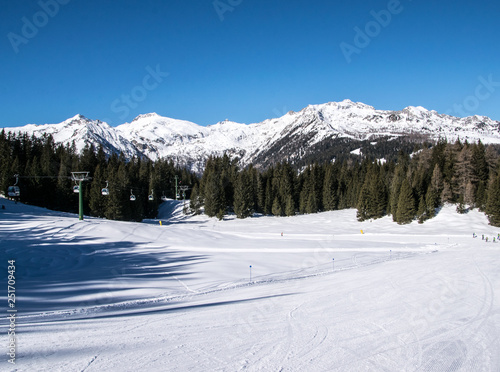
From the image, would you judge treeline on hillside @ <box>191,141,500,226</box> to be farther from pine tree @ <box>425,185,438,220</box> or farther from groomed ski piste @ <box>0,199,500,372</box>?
groomed ski piste @ <box>0,199,500,372</box>

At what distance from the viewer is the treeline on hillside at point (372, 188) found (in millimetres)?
58344

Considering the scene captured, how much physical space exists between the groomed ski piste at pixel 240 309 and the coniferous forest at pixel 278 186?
107 feet

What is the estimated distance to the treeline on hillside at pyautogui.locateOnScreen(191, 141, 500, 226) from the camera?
Answer: 191ft

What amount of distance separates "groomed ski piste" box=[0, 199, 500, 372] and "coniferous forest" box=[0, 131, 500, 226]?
107 feet

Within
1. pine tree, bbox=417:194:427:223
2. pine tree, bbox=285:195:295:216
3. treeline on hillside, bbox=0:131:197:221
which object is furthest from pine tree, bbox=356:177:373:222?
treeline on hillside, bbox=0:131:197:221

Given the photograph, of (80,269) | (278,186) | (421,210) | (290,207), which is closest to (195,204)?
(278,186)

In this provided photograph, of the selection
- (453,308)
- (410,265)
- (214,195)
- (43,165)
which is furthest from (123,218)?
(453,308)

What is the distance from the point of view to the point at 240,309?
11156 mm

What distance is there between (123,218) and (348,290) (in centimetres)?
4751

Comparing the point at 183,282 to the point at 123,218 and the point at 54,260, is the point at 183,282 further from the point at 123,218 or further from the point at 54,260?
the point at 123,218

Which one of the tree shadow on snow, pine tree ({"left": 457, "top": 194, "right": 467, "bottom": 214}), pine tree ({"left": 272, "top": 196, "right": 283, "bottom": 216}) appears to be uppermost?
pine tree ({"left": 457, "top": 194, "right": 467, "bottom": 214})

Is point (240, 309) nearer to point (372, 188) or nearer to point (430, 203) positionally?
point (430, 203)

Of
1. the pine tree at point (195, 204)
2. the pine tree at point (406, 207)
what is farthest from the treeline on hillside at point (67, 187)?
the pine tree at point (406, 207)

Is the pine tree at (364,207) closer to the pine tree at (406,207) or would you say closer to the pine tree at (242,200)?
the pine tree at (406,207)
